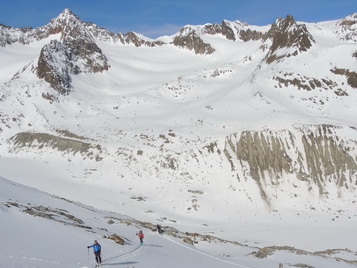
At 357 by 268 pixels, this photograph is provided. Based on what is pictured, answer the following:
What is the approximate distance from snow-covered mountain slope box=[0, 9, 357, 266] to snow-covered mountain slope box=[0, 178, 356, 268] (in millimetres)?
8867

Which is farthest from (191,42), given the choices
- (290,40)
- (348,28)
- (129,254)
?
(129,254)

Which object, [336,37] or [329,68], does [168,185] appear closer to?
[329,68]

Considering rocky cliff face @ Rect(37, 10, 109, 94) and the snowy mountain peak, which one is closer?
rocky cliff face @ Rect(37, 10, 109, 94)

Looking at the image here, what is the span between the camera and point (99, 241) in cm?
2062

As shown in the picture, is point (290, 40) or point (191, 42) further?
point (191, 42)

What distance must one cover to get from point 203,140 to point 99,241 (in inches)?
1354

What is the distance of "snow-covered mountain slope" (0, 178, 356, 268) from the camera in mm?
15773

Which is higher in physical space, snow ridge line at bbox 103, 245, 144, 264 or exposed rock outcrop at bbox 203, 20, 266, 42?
exposed rock outcrop at bbox 203, 20, 266, 42

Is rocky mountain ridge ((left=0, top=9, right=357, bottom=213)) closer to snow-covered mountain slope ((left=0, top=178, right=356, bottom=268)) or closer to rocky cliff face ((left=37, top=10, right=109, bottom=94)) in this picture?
rocky cliff face ((left=37, top=10, right=109, bottom=94))

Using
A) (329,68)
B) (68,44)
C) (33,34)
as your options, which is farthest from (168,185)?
(33,34)

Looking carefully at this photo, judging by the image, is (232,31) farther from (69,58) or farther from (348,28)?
(69,58)

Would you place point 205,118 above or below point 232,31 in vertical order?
below

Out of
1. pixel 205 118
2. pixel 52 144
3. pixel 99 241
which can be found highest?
pixel 205 118

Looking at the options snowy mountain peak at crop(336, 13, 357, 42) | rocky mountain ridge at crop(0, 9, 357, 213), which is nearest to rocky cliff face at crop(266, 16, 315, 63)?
rocky mountain ridge at crop(0, 9, 357, 213)
